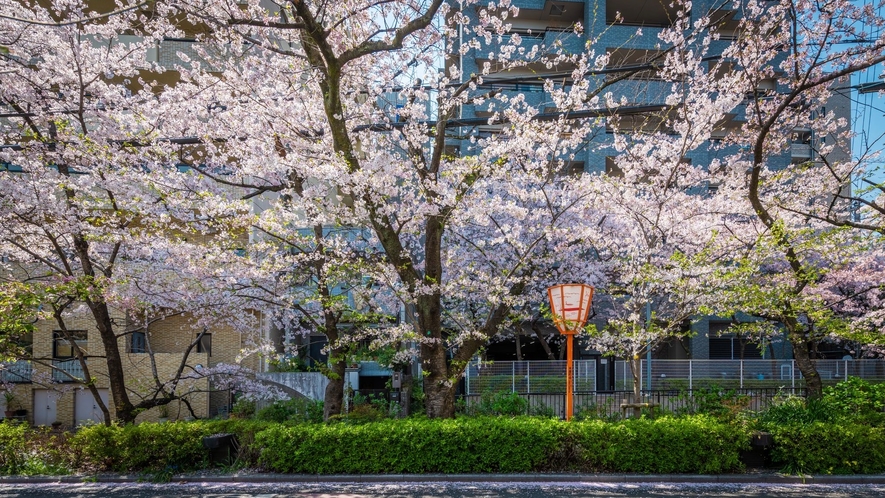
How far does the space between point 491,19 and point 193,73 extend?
5.87 metres

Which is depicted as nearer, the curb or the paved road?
the paved road

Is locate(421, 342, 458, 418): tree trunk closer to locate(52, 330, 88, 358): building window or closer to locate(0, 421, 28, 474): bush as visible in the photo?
locate(0, 421, 28, 474): bush

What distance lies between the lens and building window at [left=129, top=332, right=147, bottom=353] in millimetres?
18084

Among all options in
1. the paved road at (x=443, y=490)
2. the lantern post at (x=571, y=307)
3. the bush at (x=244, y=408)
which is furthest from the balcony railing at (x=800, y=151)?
the bush at (x=244, y=408)

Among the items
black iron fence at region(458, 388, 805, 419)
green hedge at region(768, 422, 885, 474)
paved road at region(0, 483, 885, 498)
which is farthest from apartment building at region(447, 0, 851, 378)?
paved road at region(0, 483, 885, 498)

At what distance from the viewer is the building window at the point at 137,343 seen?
18084 millimetres

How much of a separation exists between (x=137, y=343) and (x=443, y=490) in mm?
15217

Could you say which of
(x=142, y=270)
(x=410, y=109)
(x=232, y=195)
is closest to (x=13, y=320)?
(x=142, y=270)

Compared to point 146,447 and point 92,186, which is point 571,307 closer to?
point 146,447

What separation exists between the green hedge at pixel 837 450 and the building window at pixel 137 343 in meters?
18.2

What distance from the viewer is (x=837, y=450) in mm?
8148

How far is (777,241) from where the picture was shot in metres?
8.86

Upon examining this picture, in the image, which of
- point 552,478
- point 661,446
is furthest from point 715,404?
point 552,478

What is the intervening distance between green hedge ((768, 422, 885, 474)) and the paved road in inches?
12.4
